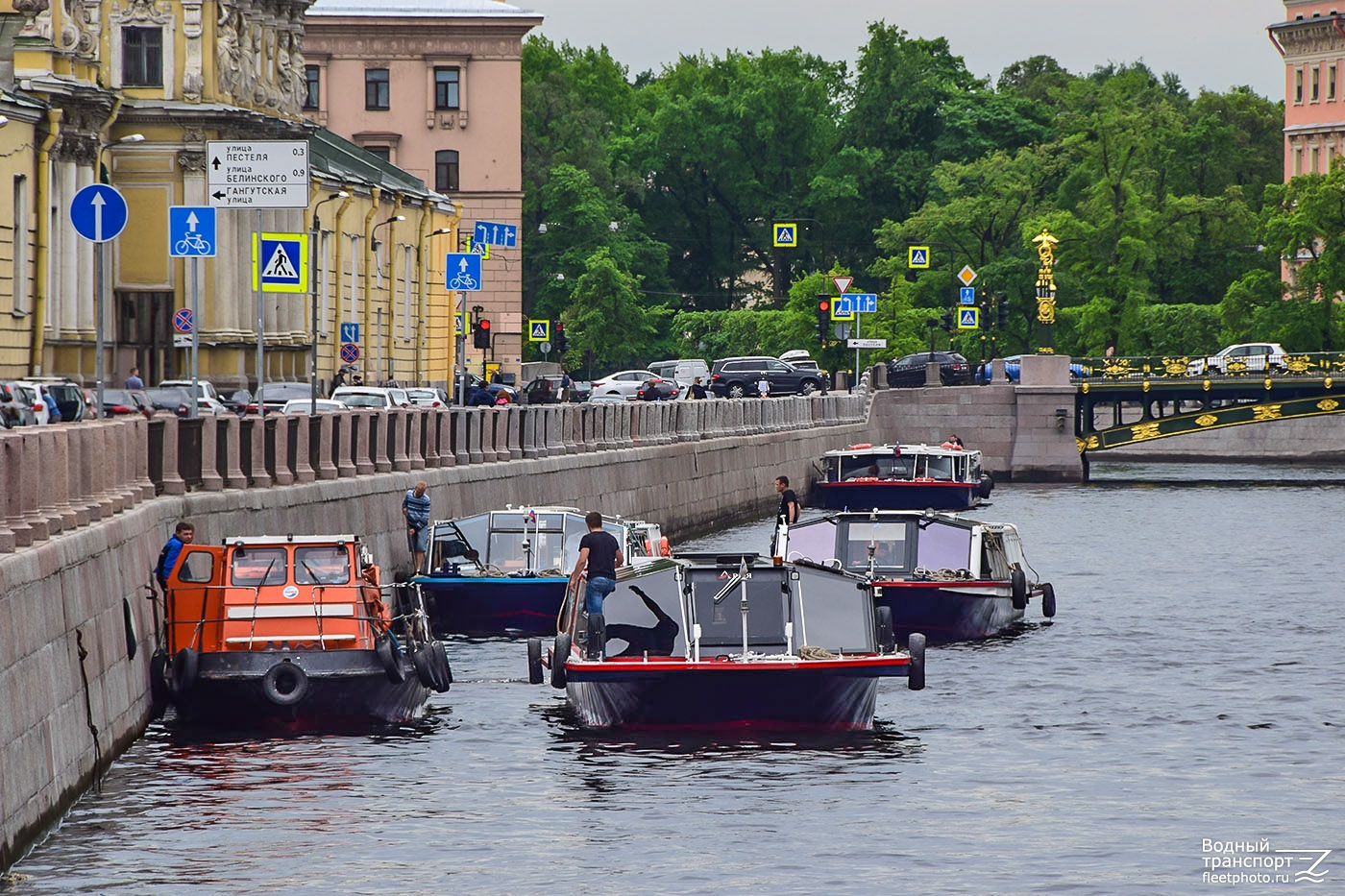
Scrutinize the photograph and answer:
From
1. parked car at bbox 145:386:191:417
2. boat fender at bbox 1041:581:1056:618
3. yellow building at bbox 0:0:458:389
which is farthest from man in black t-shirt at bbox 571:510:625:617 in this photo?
parked car at bbox 145:386:191:417

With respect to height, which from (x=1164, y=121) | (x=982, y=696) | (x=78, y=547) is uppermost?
(x=1164, y=121)

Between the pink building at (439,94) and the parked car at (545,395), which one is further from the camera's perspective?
the pink building at (439,94)

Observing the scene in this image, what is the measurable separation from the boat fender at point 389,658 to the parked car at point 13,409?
11.9 meters

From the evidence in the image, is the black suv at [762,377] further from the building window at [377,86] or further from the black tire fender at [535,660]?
the black tire fender at [535,660]

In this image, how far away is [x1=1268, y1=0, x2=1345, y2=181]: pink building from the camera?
5290 inches

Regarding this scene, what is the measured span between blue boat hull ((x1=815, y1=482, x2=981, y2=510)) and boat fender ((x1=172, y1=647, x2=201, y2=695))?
4302cm

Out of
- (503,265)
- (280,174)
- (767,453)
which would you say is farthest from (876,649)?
(503,265)

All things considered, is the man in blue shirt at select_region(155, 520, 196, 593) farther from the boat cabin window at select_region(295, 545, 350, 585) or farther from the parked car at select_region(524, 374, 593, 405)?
the parked car at select_region(524, 374, 593, 405)

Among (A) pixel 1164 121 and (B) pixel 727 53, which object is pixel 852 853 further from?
(B) pixel 727 53

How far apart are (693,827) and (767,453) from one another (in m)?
51.1

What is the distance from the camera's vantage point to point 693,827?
23625mm

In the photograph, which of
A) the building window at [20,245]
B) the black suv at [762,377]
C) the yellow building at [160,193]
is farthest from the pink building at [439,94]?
the building window at [20,245]

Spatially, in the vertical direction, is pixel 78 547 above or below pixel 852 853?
above

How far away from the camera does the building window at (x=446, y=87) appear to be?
11531 cm
